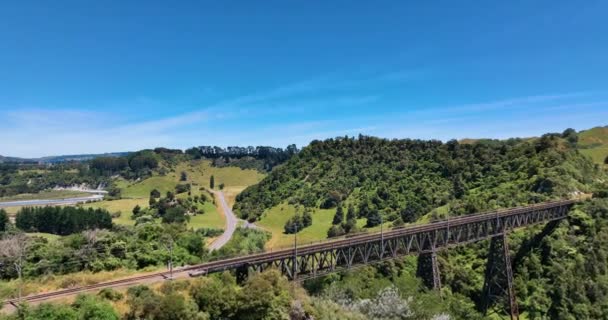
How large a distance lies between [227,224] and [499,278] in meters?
90.5

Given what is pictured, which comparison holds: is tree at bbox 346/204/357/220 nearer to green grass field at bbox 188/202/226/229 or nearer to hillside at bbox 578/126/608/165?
green grass field at bbox 188/202/226/229

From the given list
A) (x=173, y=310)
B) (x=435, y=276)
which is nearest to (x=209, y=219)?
(x=435, y=276)

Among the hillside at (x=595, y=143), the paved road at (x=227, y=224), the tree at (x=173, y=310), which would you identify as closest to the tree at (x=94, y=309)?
the tree at (x=173, y=310)

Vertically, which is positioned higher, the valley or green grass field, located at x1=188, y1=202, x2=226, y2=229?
the valley

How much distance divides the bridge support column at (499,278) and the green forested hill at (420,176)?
20028 mm

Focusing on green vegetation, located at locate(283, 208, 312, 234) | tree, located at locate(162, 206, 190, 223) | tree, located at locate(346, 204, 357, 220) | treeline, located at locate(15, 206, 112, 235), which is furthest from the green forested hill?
treeline, located at locate(15, 206, 112, 235)

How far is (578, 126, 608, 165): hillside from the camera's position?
446 feet

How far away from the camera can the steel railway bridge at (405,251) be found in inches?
1491

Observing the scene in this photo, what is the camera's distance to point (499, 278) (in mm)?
60250

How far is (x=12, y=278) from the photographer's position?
125 ft

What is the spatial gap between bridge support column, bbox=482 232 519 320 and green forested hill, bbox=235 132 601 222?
2003 cm

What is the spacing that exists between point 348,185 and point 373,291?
295 ft

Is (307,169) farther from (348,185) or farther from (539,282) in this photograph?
(539,282)

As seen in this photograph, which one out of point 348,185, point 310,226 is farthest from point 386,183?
point 310,226
